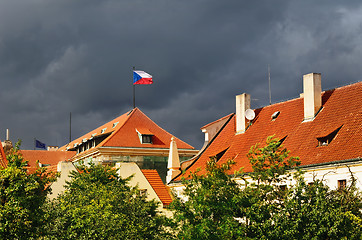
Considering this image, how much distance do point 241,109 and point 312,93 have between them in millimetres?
10720

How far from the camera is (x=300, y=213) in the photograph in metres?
31.4

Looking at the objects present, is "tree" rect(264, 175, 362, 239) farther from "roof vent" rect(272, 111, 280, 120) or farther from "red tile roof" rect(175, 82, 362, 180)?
"roof vent" rect(272, 111, 280, 120)

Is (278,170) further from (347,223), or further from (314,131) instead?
(314,131)

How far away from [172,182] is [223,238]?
29776 millimetres

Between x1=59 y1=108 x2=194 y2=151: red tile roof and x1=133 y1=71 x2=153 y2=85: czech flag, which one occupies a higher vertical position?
x1=133 y1=71 x2=153 y2=85: czech flag

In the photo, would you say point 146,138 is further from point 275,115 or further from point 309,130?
point 309,130

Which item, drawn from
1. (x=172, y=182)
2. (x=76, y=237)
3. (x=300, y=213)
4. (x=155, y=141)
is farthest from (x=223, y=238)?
(x=155, y=141)

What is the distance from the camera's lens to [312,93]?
5062 centimetres

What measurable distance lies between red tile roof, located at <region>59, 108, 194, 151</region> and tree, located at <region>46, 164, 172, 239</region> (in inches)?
1020

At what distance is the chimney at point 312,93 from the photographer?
50.5 m

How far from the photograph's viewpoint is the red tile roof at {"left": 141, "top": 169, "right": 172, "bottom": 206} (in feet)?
195

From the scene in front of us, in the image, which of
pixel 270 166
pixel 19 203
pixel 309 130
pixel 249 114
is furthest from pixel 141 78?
pixel 19 203

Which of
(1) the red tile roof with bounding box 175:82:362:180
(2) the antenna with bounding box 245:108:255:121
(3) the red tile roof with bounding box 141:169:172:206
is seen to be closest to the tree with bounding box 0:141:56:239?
(1) the red tile roof with bounding box 175:82:362:180

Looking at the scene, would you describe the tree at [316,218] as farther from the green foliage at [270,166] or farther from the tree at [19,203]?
the tree at [19,203]
